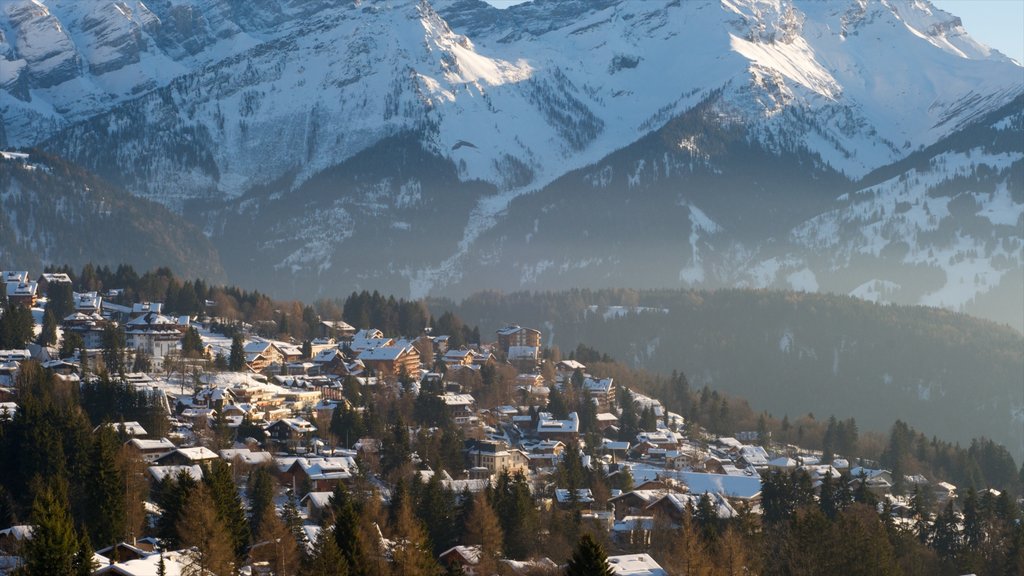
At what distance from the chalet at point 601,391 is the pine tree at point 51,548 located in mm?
76596

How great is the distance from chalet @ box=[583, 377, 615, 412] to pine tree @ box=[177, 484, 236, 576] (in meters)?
68.2

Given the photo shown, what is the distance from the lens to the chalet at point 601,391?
147000mm

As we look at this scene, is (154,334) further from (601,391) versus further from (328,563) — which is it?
(328,563)

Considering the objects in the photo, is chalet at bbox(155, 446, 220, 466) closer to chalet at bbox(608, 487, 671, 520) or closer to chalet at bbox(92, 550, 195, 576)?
chalet at bbox(92, 550, 195, 576)

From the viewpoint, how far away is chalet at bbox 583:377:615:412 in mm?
147000

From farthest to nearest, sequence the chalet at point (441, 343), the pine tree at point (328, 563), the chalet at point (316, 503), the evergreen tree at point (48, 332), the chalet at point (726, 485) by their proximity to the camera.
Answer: the chalet at point (441, 343)
the evergreen tree at point (48, 332)
the chalet at point (726, 485)
the chalet at point (316, 503)
the pine tree at point (328, 563)

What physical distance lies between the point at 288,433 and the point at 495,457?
1313cm

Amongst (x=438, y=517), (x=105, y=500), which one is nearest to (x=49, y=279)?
(x=438, y=517)

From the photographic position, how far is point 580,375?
Result: 156 m

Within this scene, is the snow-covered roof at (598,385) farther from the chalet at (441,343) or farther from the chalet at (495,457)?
the chalet at (495,457)

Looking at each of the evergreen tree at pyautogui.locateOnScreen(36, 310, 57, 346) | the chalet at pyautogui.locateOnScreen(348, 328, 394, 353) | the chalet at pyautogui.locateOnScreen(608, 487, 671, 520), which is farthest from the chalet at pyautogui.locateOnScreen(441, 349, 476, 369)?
the chalet at pyautogui.locateOnScreen(608, 487, 671, 520)

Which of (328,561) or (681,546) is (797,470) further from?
(328,561)

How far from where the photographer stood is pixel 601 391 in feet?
492

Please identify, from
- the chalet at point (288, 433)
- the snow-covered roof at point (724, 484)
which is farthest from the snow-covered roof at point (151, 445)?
the snow-covered roof at point (724, 484)
